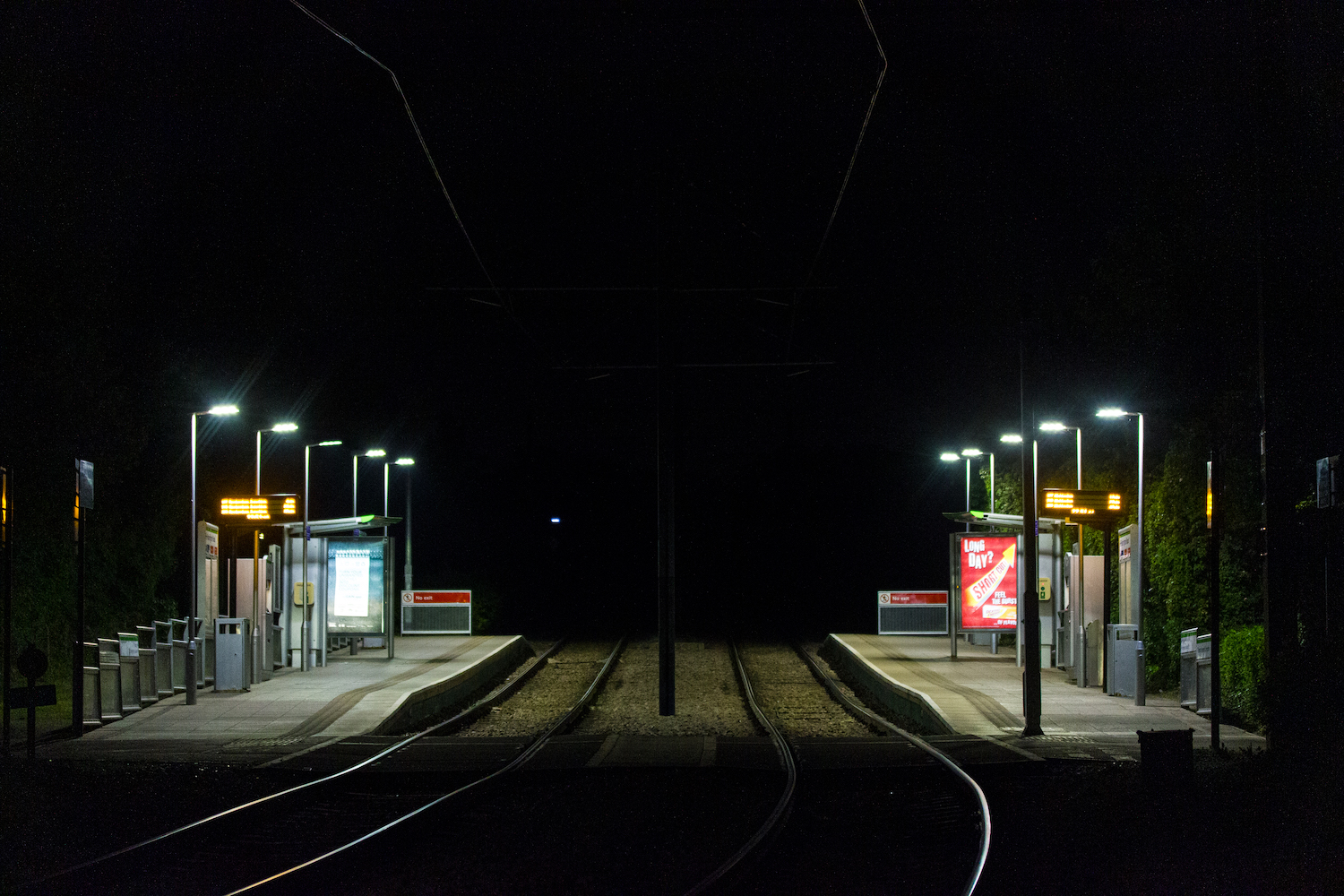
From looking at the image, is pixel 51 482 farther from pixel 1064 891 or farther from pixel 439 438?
pixel 439 438

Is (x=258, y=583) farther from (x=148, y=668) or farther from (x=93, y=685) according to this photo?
(x=93, y=685)

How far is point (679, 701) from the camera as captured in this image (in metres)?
23.4

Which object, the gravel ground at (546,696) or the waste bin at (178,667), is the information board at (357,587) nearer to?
the gravel ground at (546,696)

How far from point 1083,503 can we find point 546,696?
1087cm

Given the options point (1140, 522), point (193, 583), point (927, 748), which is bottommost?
point (927, 748)

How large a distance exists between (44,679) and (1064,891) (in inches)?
804

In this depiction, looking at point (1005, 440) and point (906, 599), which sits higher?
point (1005, 440)

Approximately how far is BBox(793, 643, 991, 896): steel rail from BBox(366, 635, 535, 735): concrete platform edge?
706cm

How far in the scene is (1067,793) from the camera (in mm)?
11359

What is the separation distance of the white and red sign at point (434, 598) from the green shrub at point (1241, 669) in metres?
22.2

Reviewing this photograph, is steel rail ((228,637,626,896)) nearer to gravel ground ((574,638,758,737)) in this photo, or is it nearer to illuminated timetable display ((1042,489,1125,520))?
gravel ground ((574,638,758,737))

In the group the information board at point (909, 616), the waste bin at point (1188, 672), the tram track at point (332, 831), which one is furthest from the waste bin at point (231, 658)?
the information board at point (909, 616)

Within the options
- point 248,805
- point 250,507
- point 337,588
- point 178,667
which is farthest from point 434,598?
point 248,805

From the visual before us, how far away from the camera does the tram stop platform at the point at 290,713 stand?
1493cm
